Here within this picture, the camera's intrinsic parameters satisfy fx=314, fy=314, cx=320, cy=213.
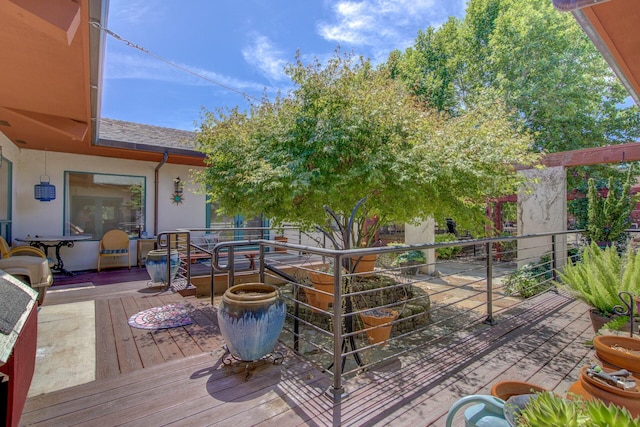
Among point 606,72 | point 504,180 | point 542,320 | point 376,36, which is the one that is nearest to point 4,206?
point 504,180

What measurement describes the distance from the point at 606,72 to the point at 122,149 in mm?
14946

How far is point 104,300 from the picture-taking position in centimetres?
462

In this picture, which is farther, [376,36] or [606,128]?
[376,36]

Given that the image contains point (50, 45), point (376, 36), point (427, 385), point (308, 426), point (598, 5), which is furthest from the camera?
point (376, 36)

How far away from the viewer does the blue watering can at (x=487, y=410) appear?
1.17 metres

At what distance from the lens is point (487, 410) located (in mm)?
1245

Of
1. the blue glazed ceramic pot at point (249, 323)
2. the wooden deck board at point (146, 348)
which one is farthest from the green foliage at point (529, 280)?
the wooden deck board at point (146, 348)

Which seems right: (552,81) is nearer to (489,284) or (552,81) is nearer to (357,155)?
(489,284)

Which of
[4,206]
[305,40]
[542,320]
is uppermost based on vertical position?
[305,40]

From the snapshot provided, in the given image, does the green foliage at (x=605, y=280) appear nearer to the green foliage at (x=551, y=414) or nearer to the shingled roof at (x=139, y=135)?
the green foliage at (x=551, y=414)

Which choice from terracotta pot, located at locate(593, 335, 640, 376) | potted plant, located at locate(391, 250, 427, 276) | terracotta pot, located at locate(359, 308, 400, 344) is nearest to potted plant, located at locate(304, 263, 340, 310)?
terracotta pot, located at locate(359, 308, 400, 344)

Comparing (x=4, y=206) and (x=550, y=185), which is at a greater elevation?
(x=550, y=185)

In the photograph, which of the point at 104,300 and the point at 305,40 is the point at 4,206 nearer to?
the point at 104,300

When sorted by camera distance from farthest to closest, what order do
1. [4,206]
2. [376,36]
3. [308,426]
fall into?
[376,36] < [4,206] < [308,426]
